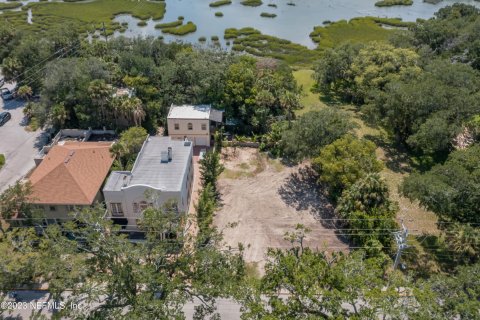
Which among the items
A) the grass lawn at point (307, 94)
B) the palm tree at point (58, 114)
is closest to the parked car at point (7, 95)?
the palm tree at point (58, 114)

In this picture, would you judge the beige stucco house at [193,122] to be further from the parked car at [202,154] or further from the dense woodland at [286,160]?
the dense woodland at [286,160]

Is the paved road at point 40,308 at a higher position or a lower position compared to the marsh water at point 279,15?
lower

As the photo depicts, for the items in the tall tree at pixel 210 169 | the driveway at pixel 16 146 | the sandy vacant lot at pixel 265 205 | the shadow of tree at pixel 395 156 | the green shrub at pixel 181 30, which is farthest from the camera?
the green shrub at pixel 181 30

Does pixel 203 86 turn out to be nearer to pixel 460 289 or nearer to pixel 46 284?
pixel 46 284

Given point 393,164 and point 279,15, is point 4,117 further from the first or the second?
point 279,15

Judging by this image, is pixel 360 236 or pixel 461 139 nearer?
pixel 360 236

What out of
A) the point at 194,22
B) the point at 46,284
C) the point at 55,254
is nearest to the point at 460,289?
the point at 55,254
